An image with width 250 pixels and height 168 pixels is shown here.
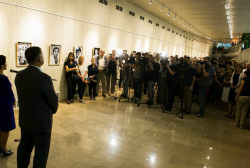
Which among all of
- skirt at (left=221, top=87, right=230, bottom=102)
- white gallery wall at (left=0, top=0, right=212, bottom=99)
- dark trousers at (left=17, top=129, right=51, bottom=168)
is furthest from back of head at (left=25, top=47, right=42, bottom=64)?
skirt at (left=221, top=87, right=230, bottom=102)

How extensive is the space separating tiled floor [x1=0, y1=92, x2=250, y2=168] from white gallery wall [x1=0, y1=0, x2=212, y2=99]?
224 centimetres

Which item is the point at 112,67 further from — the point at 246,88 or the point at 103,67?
the point at 246,88

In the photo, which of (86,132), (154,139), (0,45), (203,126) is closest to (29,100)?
(86,132)

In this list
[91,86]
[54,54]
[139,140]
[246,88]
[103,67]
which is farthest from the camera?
[103,67]

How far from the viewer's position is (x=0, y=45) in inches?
203

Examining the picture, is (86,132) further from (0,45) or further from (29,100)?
(0,45)

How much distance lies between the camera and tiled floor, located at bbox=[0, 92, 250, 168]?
3.52m

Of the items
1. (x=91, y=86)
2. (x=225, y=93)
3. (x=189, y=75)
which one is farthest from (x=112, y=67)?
(x=225, y=93)

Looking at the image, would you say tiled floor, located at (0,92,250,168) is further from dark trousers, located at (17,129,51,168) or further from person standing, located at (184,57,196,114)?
dark trousers, located at (17,129,51,168)

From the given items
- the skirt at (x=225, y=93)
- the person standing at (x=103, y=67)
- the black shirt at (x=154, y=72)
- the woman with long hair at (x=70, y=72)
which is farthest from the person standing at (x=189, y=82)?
the woman with long hair at (x=70, y=72)

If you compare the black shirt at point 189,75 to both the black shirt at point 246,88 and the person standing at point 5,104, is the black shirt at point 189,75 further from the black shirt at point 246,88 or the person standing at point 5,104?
the person standing at point 5,104

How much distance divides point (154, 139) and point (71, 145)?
1.89 m

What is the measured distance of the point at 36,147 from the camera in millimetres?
2314

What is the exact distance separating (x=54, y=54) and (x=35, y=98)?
4890 millimetres
